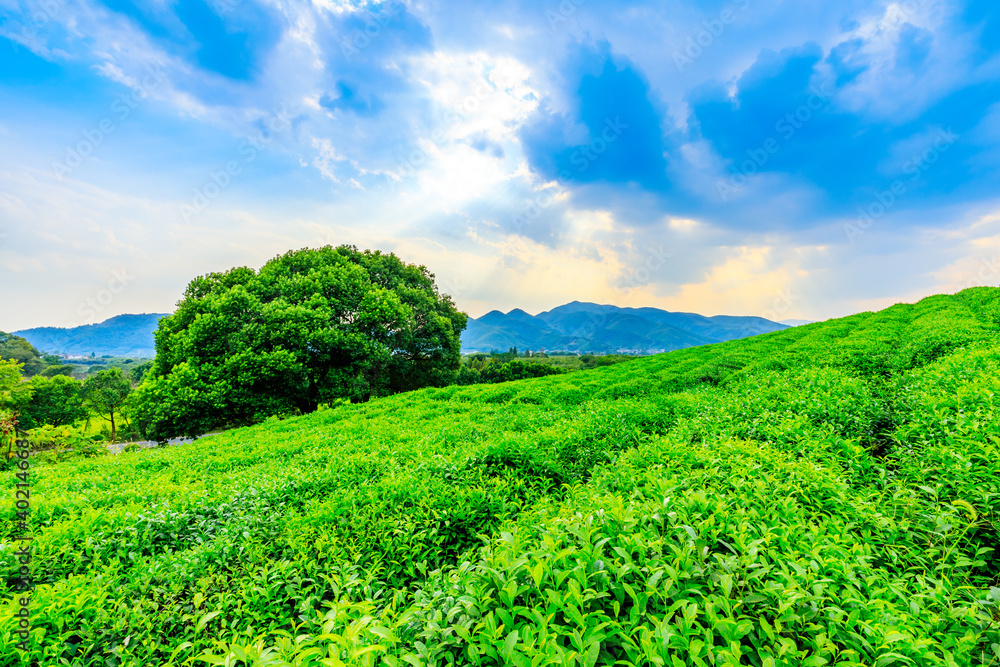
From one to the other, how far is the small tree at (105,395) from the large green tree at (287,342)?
117 feet

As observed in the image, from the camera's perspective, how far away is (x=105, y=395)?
43.5 m

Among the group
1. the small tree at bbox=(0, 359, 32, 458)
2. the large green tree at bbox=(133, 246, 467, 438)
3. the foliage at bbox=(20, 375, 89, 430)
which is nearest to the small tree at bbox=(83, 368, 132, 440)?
the foliage at bbox=(20, 375, 89, 430)

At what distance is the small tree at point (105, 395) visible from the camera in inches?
1693

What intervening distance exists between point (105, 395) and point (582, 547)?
205ft

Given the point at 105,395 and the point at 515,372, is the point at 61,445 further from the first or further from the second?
the point at 515,372

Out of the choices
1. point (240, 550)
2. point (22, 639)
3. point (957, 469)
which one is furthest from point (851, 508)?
point (22, 639)

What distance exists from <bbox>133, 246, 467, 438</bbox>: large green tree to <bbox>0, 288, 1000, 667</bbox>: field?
996 cm

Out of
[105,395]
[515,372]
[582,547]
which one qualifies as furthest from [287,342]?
[105,395]

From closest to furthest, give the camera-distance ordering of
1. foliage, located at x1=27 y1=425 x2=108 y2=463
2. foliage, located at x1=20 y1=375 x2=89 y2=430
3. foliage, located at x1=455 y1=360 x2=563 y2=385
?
1. foliage, located at x1=27 y1=425 x2=108 y2=463
2. foliage, located at x1=20 y1=375 x2=89 y2=430
3. foliage, located at x1=455 y1=360 x2=563 y2=385

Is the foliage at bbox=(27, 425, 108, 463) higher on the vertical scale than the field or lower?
lower

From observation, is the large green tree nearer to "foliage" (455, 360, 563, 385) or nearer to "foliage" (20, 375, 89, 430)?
"foliage" (455, 360, 563, 385)

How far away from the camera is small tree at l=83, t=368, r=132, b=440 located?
43.0 meters

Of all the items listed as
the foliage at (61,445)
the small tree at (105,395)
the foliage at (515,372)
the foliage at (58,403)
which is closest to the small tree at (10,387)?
the foliage at (61,445)

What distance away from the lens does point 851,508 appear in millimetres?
3246
